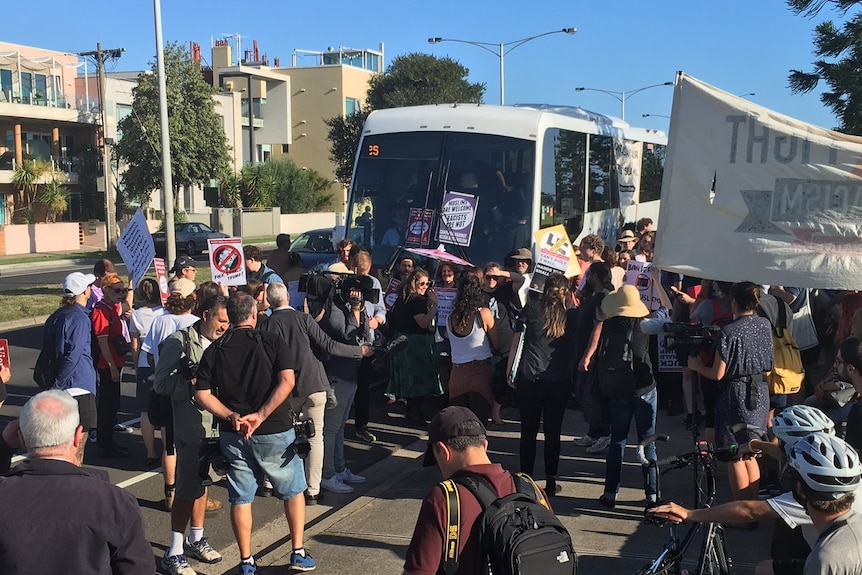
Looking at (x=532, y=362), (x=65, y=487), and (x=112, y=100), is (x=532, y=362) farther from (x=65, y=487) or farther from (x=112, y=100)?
(x=112, y=100)

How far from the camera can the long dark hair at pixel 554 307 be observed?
665 centimetres

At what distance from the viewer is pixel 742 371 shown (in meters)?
5.62

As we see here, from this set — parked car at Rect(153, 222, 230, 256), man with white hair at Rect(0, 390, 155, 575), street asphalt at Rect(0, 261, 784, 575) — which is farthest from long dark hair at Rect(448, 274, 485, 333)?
parked car at Rect(153, 222, 230, 256)

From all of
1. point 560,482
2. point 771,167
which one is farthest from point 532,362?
point 771,167

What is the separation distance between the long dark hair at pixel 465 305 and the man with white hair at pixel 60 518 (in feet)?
14.7

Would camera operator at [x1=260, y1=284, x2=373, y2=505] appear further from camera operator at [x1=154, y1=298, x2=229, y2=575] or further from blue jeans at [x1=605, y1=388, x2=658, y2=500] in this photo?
blue jeans at [x1=605, y1=388, x2=658, y2=500]

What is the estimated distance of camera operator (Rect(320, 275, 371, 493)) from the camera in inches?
281

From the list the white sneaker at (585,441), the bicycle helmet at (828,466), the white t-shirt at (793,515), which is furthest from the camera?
the white sneaker at (585,441)

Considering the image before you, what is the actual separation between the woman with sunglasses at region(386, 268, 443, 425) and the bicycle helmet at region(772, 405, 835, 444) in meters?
5.11

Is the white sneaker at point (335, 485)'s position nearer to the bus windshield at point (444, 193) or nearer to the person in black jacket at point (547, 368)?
Answer: the person in black jacket at point (547, 368)

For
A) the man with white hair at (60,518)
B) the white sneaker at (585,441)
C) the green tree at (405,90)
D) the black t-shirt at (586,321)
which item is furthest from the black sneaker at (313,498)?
the green tree at (405,90)

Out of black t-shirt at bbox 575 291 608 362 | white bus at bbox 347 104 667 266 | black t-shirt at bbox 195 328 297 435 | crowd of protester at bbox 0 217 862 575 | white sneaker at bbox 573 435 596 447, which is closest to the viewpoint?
crowd of protester at bbox 0 217 862 575

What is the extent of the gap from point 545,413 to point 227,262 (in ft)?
13.8

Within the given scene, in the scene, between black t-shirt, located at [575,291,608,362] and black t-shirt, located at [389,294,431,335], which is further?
black t-shirt, located at [389,294,431,335]
